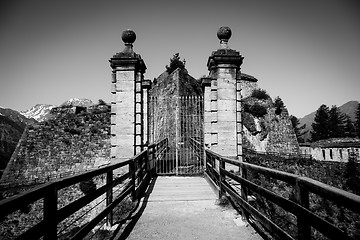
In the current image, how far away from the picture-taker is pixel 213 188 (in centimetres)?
624

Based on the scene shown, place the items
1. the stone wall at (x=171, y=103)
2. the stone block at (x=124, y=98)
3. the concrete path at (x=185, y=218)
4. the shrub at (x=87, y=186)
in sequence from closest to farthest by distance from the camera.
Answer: the concrete path at (x=185, y=218), the stone block at (x=124, y=98), the shrub at (x=87, y=186), the stone wall at (x=171, y=103)

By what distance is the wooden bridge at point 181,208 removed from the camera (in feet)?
6.29

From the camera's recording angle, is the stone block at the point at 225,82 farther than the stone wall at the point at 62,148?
No

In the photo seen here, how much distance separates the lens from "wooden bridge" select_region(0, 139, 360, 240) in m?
1.92

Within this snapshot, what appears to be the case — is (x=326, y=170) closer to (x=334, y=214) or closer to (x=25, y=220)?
(x=334, y=214)

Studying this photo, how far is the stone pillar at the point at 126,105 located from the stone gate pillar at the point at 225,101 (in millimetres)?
2279

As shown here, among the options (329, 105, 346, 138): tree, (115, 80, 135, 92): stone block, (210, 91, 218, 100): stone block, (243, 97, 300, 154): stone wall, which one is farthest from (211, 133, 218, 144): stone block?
(329, 105, 346, 138): tree

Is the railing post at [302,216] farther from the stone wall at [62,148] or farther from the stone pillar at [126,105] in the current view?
the stone wall at [62,148]

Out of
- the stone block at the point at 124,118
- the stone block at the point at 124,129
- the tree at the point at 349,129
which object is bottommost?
the stone block at the point at 124,129

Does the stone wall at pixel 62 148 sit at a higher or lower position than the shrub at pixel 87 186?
higher

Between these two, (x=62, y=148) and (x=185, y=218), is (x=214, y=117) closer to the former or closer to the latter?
(x=185, y=218)

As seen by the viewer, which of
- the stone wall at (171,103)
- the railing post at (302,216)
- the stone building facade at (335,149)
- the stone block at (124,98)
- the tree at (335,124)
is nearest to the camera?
the railing post at (302,216)

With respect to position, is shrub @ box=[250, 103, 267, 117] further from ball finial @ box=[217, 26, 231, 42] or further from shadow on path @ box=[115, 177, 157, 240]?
shadow on path @ box=[115, 177, 157, 240]

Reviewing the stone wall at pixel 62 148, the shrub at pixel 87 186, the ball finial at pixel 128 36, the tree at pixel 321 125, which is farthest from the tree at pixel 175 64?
the tree at pixel 321 125
